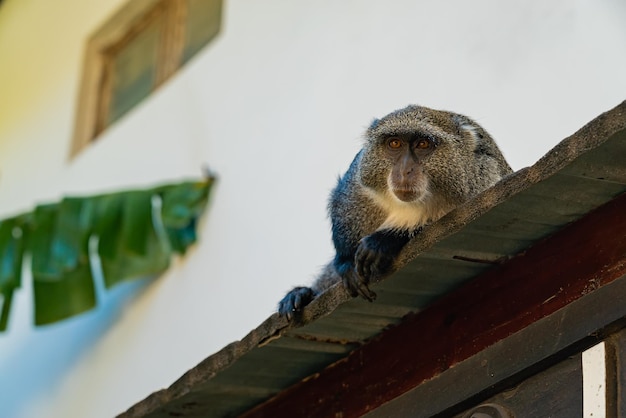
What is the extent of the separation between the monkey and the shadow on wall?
9.30 ft

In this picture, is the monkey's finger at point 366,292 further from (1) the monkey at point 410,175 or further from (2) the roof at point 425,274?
(1) the monkey at point 410,175

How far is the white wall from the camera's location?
4719 millimetres

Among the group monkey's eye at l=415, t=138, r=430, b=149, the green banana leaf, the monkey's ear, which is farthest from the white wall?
monkey's eye at l=415, t=138, r=430, b=149

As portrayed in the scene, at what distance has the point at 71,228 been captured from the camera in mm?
6926

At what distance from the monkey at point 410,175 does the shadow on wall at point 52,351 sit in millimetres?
2835

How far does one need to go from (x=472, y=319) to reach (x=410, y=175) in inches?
25.6

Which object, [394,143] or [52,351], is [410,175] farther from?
[52,351]

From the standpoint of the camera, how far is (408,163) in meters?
4.10

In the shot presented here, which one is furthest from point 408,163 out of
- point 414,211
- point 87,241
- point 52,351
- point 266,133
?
point 52,351

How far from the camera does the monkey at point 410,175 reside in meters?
4.05

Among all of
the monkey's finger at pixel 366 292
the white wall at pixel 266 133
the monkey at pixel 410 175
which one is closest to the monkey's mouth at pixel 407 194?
the monkey at pixel 410 175

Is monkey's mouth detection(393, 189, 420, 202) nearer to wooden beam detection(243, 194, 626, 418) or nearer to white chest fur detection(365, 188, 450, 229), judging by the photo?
white chest fur detection(365, 188, 450, 229)

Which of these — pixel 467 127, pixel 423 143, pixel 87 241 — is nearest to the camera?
pixel 423 143

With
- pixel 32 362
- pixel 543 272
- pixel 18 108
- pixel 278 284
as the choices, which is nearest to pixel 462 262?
pixel 543 272
